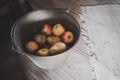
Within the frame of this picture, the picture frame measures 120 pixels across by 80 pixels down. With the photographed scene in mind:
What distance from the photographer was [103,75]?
103 cm

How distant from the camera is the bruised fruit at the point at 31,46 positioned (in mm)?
985

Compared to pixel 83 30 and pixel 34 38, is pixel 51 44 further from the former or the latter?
pixel 83 30

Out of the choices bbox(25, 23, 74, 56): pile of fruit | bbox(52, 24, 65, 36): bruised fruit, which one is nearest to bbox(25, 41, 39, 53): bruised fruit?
bbox(25, 23, 74, 56): pile of fruit

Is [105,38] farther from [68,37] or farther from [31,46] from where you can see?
[31,46]

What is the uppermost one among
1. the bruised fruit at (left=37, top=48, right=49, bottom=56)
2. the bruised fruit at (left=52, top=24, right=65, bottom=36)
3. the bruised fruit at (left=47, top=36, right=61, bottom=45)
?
the bruised fruit at (left=52, top=24, right=65, bottom=36)

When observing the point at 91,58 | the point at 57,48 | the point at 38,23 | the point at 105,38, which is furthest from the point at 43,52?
the point at 105,38

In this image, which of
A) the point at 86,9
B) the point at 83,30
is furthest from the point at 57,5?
the point at 83,30

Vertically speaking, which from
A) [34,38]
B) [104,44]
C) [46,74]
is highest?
[34,38]

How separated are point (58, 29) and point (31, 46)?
0.17 metres

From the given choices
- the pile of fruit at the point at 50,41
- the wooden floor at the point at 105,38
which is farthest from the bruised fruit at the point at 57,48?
the wooden floor at the point at 105,38

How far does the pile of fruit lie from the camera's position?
38.1 inches

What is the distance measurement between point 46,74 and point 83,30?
1.24 ft

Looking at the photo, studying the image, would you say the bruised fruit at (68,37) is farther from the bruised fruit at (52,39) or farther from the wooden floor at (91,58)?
the wooden floor at (91,58)

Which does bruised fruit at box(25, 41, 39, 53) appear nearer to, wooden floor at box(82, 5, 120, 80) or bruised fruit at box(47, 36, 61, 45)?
bruised fruit at box(47, 36, 61, 45)
